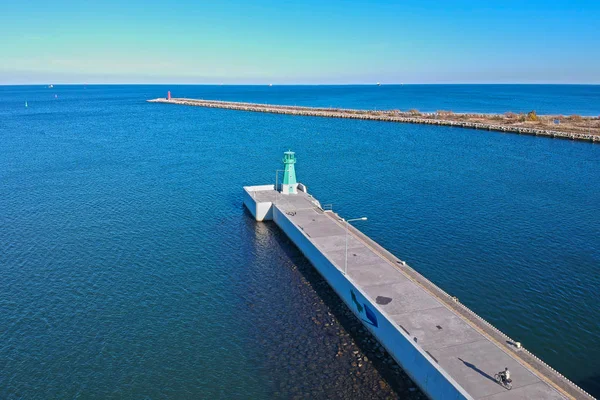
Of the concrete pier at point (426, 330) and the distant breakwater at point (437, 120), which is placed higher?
the distant breakwater at point (437, 120)

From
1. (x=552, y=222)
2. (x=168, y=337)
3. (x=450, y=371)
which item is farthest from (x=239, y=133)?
(x=450, y=371)

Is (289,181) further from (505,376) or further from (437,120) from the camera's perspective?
(437,120)

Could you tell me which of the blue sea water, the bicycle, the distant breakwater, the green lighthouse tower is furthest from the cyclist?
the distant breakwater

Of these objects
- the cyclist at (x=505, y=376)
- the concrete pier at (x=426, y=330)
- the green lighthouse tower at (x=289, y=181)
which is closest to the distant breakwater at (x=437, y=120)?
the green lighthouse tower at (x=289, y=181)

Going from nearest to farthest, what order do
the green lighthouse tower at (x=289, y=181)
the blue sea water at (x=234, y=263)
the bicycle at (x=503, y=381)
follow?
the bicycle at (x=503, y=381) < the blue sea water at (x=234, y=263) < the green lighthouse tower at (x=289, y=181)

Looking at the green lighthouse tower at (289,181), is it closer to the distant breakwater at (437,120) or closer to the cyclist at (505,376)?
the cyclist at (505,376)

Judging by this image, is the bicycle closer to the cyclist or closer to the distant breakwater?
the cyclist
